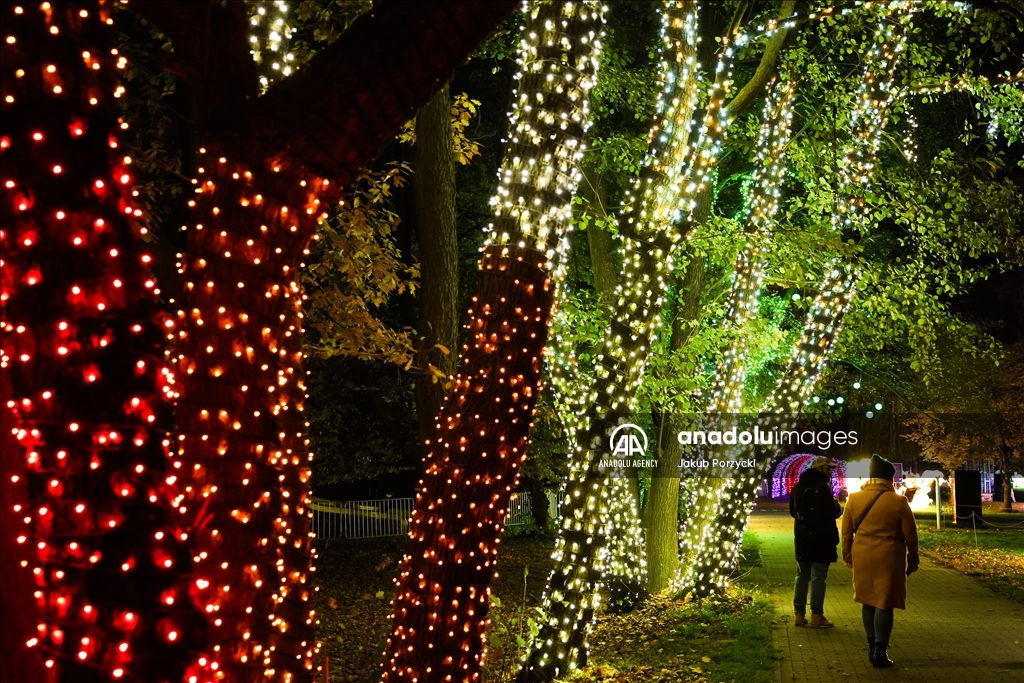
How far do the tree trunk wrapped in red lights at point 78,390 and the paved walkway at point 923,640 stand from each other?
6.37 m

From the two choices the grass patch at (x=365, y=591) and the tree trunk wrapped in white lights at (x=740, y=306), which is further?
the tree trunk wrapped in white lights at (x=740, y=306)

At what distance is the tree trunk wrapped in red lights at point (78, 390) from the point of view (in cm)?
272

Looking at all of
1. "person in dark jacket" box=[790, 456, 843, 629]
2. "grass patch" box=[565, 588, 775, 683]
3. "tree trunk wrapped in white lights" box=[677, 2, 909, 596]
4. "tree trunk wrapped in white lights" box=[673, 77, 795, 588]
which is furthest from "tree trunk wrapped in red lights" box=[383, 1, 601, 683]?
"tree trunk wrapped in white lights" box=[677, 2, 909, 596]

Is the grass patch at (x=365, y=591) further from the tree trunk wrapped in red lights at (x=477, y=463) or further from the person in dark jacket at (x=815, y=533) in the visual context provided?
the person in dark jacket at (x=815, y=533)

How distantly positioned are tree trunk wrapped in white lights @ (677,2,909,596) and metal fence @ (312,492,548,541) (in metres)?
13.0

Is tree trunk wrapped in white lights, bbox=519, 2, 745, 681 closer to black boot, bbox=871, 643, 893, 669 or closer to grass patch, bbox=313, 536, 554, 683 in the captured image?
grass patch, bbox=313, 536, 554, 683

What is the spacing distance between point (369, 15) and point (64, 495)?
207 centimetres

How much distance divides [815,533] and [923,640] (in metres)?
1.38

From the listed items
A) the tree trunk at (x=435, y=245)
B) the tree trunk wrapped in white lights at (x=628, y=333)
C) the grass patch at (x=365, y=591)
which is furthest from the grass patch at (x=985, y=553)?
the tree trunk at (x=435, y=245)

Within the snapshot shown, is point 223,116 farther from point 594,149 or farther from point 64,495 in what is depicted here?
point 594,149

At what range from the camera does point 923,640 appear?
9562mm

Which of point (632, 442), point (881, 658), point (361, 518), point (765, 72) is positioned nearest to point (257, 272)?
point (881, 658)

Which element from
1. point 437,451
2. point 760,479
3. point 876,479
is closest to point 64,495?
point 437,451

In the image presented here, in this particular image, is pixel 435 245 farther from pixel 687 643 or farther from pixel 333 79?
pixel 333 79
